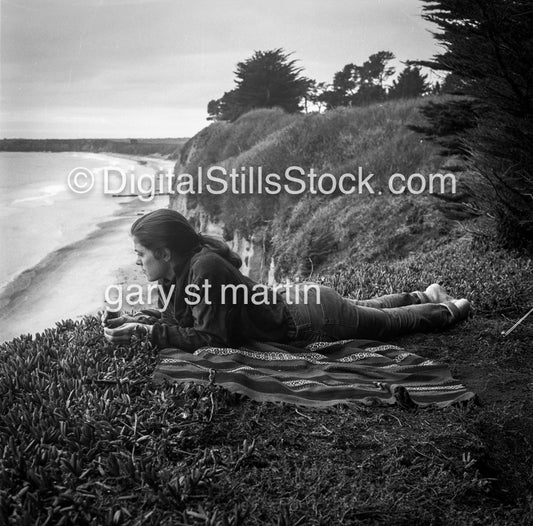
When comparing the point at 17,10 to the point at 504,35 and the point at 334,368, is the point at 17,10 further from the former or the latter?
the point at 334,368

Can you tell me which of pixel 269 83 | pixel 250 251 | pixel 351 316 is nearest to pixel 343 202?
pixel 250 251

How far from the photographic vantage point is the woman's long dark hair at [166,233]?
14.0 feet

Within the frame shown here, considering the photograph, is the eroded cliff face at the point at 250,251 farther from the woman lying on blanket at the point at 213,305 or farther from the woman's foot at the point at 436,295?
the woman lying on blanket at the point at 213,305

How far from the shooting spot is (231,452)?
311 cm

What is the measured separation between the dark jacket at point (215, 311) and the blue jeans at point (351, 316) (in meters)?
0.13

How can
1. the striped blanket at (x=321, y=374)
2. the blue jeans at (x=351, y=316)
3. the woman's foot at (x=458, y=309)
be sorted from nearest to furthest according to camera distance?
the striped blanket at (x=321, y=374)
the blue jeans at (x=351, y=316)
the woman's foot at (x=458, y=309)

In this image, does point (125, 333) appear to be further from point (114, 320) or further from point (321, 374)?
point (321, 374)

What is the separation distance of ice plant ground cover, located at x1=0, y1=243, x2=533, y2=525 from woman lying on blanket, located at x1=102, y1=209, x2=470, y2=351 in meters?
0.30

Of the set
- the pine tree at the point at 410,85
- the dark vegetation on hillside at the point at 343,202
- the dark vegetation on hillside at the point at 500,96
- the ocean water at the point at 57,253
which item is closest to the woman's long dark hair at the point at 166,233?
the ocean water at the point at 57,253

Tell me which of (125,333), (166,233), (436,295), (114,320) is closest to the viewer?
(166,233)

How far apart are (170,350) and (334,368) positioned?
3.94ft

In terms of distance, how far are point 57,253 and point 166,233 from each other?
62.6 feet

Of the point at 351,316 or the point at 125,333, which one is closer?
the point at 125,333

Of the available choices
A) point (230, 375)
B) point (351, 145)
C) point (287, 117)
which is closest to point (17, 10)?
point (230, 375)
